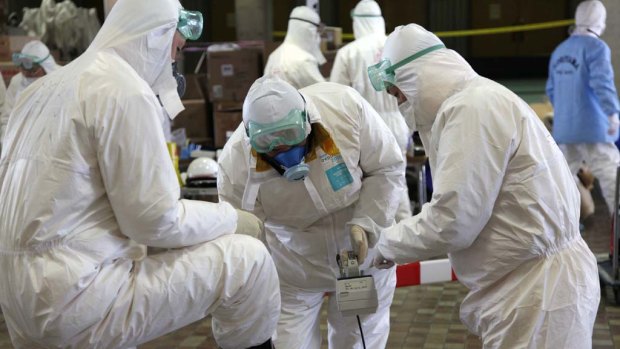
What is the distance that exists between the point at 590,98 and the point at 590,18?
1.95 ft

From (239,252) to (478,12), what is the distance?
1436 centimetres

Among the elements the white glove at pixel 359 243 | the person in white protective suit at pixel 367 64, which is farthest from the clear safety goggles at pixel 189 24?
the person in white protective suit at pixel 367 64

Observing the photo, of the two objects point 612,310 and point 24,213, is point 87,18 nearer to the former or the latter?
point 612,310

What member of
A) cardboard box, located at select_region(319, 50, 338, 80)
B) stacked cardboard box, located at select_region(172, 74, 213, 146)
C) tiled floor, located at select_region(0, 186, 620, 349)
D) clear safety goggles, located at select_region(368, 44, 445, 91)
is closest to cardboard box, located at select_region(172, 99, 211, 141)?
stacked cardboard box, located at select_region(172, 74, 213, 146)

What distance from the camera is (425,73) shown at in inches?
102

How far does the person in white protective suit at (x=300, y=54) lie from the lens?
7.13 metres

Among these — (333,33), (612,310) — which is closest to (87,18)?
(333,33)

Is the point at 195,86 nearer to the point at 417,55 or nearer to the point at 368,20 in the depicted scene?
the point at 368,20

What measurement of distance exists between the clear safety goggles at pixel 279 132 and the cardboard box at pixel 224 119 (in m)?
5.40

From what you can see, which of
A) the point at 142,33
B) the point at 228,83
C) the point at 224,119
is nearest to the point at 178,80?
the point at 142,33

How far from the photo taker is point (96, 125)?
→ 2219 mm

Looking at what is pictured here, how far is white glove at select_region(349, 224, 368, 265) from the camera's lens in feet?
9.66

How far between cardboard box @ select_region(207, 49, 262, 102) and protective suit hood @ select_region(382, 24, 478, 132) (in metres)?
5.73

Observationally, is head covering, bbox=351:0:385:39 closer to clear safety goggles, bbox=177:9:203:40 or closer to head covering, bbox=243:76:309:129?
head covering, bbox=243:76:309:129
